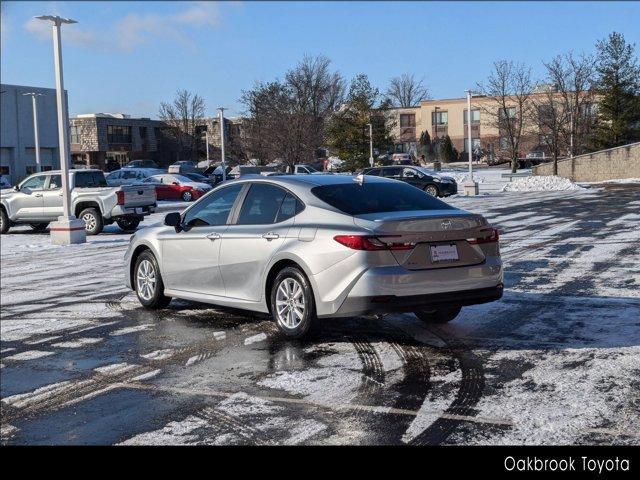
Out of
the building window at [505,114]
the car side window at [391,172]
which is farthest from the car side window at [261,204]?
the building window at [505,114]

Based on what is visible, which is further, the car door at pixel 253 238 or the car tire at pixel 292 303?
the car door at pixel 253 238

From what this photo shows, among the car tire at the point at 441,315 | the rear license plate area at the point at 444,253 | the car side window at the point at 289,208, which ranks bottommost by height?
the car tire at the point at 441,315

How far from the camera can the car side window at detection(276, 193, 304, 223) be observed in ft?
26.6

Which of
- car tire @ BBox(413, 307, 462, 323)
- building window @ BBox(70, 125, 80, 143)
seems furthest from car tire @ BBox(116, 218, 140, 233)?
building window @ BBox(70, 125, 80, 143)

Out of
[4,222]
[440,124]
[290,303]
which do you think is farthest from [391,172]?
[440,124]

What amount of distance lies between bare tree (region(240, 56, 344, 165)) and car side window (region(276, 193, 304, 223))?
128 feet

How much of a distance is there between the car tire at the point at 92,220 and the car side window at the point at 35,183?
87.8 inches

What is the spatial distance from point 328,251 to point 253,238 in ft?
3.91

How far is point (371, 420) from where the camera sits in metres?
5.35

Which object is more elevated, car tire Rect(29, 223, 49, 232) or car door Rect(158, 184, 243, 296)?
car door Rect(158, 184, 243, 296)

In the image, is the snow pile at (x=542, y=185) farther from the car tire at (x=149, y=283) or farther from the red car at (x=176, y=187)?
the car tire at (x=149, y=283)

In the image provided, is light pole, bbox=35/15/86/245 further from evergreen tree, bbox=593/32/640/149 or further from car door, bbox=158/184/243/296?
evergreen tree, bbox=593/32/640/149

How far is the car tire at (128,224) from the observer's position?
23641mm

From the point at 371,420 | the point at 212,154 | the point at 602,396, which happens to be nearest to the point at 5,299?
the point at 371,420
